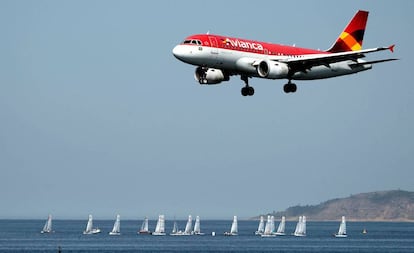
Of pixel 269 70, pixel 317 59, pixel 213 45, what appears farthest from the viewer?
pixel 317 59

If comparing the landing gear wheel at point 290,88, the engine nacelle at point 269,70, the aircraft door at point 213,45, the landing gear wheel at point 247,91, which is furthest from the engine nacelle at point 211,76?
the landing gear wheel at point 290,88

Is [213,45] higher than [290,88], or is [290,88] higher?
[213,45]

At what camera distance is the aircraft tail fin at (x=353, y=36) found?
124 meters

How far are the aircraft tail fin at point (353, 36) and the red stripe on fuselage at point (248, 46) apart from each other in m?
11.1

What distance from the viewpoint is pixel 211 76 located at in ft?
344

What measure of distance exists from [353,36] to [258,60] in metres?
26.7

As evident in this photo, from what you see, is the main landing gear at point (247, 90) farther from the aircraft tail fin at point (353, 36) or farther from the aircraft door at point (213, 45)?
the aircraft tail fin at point (353, 36)

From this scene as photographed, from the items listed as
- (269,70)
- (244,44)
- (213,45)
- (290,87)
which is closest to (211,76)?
(244,44)

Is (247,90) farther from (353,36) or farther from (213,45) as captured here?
(353,36)

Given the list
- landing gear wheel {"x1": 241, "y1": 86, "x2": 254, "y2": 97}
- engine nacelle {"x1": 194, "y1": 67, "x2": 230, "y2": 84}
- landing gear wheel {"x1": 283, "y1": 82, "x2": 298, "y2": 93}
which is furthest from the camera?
landing gear wheel {"x1": 283, "y1": 82, "x2": 298, "y2": 93}

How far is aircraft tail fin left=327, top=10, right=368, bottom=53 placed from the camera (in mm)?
124312

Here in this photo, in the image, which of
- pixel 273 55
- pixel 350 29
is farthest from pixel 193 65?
pixel 350 29

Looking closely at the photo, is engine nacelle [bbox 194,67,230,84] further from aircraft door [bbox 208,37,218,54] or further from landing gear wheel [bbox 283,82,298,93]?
landing gear wheel [bbox 283,82,298,93]

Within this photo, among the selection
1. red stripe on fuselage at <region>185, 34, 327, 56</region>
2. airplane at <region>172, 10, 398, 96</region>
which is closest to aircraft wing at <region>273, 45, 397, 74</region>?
airplane at <region>172, 10, 398, 96</region>
